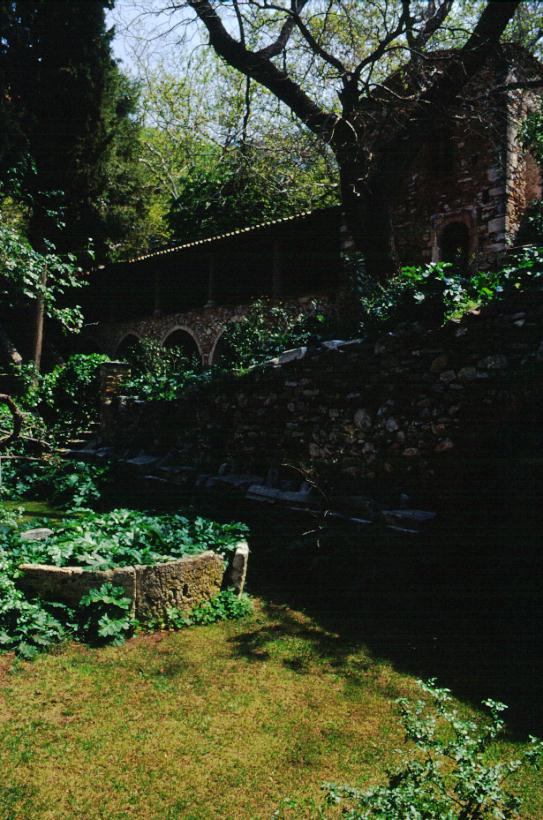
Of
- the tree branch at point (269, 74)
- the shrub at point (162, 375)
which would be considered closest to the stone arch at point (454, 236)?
the tree branch at point (269, 74)

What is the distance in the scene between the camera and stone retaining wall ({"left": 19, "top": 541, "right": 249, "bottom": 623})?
4.23 m

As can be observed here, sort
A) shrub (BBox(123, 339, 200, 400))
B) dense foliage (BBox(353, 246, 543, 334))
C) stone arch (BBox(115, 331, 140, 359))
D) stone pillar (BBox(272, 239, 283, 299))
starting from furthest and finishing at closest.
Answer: stone arch (BBox(115, 331, 140, 359)) → stone pillar (BBox(272, 239, 283, 299)) → shrub (BBox(123, 339, 200, 400)) → dense foliage (BBox(353, 246, 543, 334))

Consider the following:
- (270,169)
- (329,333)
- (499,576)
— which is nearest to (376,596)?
(499,576)

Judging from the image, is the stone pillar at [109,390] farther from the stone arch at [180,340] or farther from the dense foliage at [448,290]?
the stone arch at [180,340]

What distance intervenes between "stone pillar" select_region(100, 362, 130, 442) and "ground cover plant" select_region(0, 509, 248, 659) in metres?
5.57

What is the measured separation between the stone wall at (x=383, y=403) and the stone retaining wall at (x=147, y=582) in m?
2.30

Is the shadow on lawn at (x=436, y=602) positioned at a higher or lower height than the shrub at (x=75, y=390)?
Result: lower

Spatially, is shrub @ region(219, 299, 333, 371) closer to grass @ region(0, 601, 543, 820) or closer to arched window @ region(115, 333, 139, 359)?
grass @ region(0, 601, 543, 820)

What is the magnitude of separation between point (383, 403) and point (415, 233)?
9.05 meters

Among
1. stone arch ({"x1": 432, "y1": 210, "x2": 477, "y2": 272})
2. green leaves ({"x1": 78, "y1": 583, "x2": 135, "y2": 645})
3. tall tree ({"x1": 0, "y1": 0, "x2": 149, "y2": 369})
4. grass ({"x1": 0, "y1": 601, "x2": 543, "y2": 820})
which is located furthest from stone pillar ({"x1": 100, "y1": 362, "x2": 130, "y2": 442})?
stone arch ({"x1": 432, "y1": 210, "x2": 477, "y2": 272})

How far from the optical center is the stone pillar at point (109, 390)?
36.5ft

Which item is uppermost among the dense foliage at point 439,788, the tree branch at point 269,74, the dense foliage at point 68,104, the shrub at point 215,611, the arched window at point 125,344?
the dense foliage at point 68,104

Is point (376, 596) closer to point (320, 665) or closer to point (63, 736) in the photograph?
point (320, 665)

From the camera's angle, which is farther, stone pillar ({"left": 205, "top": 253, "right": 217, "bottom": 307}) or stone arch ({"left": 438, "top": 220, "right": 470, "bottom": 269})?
stone pillar ({"left": 205, "top": 253, "right": 217, "bottom": 307})
